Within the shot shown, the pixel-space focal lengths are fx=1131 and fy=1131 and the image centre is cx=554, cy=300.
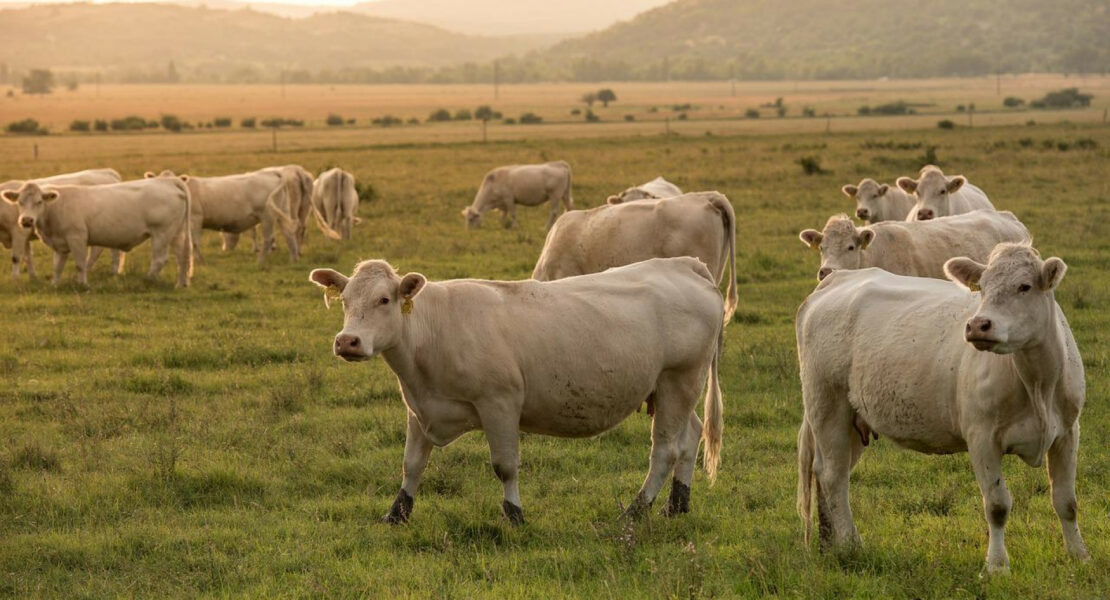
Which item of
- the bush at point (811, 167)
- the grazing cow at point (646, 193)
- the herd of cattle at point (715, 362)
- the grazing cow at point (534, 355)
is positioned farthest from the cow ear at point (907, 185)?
the bush at point (811, 167)

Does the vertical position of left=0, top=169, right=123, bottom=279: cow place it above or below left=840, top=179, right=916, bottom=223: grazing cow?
below

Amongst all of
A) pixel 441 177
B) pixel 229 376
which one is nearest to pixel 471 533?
pixel 229 376

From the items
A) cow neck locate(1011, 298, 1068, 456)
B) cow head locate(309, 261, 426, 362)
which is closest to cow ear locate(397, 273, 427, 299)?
cow head locate(309, 261, 426, 362)

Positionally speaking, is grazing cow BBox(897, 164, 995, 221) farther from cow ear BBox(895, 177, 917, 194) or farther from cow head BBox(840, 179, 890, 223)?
cow head BBox(840, 179, 890, 223)

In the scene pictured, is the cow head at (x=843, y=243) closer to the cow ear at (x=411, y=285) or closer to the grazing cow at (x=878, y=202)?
the cow ear at (x=411, y=285)

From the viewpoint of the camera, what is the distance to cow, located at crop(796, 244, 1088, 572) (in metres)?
5.70

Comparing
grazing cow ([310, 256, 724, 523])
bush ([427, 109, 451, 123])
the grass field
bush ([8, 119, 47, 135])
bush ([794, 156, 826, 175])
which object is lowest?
the grass field

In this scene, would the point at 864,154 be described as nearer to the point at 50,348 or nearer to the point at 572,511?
the point at 50,348

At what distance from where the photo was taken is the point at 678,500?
7.76 metres

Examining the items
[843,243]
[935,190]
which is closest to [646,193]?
[935,190]

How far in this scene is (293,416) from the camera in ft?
34.1

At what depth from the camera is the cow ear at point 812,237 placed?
1045 centimetres

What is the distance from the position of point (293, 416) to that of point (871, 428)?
569 cm

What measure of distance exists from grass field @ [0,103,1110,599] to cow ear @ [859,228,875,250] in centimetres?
148
